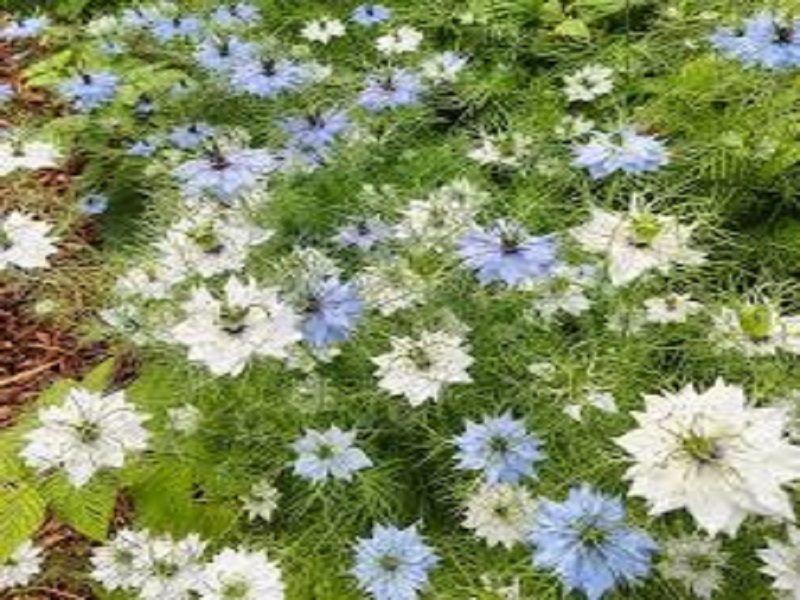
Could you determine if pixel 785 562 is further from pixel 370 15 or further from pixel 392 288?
pixel 370 15

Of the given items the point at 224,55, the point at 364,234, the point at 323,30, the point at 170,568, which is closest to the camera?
the point at 170,568

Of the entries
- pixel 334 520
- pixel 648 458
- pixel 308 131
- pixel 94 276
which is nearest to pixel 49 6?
pixel 94 276

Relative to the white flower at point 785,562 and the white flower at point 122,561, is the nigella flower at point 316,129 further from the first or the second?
the white flower at point 785,562

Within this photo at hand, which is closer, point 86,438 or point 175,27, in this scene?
point 86,438

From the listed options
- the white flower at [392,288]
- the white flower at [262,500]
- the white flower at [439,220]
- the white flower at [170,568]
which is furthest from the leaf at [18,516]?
the white flower at [439,220]

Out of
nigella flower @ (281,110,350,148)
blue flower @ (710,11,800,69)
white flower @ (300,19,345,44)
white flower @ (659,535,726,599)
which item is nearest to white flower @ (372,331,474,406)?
white flower @ (659,535,726,599)

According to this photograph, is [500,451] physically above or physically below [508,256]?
below

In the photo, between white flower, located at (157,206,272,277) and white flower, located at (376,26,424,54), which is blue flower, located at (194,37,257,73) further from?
white flower, located at (157,206,272,277)

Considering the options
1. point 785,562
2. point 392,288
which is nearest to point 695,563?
point 785,562
